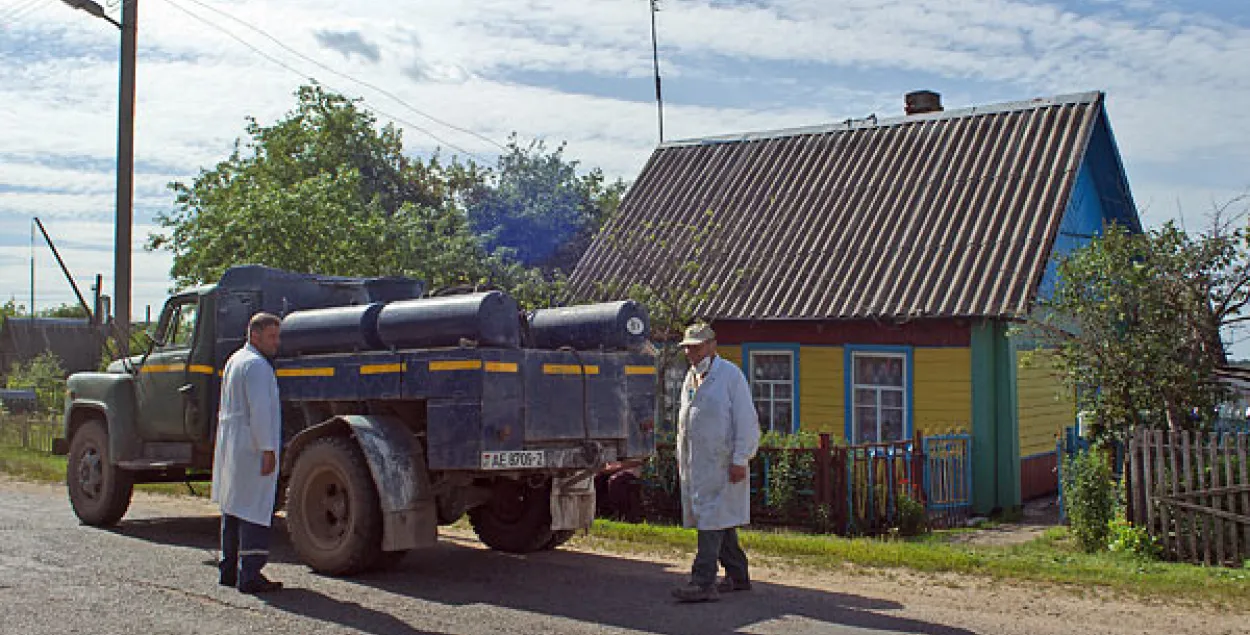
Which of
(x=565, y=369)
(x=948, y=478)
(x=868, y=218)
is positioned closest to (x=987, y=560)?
(x=565, y=369)

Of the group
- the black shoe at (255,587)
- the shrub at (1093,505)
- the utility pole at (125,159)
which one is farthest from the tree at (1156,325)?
the utility pole at (125,159)

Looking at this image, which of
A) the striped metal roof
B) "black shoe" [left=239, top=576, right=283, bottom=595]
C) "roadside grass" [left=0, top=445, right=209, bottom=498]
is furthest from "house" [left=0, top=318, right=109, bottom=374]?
"black shoe" [left=239, top=576, right=283, bottom=595]

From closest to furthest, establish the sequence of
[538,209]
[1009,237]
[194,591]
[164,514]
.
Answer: [194,591]
[164,514]
[1009,237]
[538,209]

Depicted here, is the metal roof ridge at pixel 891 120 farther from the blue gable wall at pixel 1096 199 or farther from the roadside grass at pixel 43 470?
the roadside grass at pixel 43 470

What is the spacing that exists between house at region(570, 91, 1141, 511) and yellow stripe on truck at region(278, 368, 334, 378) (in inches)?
283

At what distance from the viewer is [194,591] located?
316 inches

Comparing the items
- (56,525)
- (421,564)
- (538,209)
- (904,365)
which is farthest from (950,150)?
(538,209)

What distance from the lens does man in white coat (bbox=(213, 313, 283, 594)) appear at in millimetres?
7973

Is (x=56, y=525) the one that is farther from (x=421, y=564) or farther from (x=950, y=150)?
(x=950, y=150)

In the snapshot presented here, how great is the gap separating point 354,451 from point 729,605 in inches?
118

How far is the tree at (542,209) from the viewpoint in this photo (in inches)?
1193

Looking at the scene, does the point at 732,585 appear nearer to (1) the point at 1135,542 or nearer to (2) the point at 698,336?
(2) the point at 698,336

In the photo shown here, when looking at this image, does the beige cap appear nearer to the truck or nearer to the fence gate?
the truck

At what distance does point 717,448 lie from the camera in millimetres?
7777
